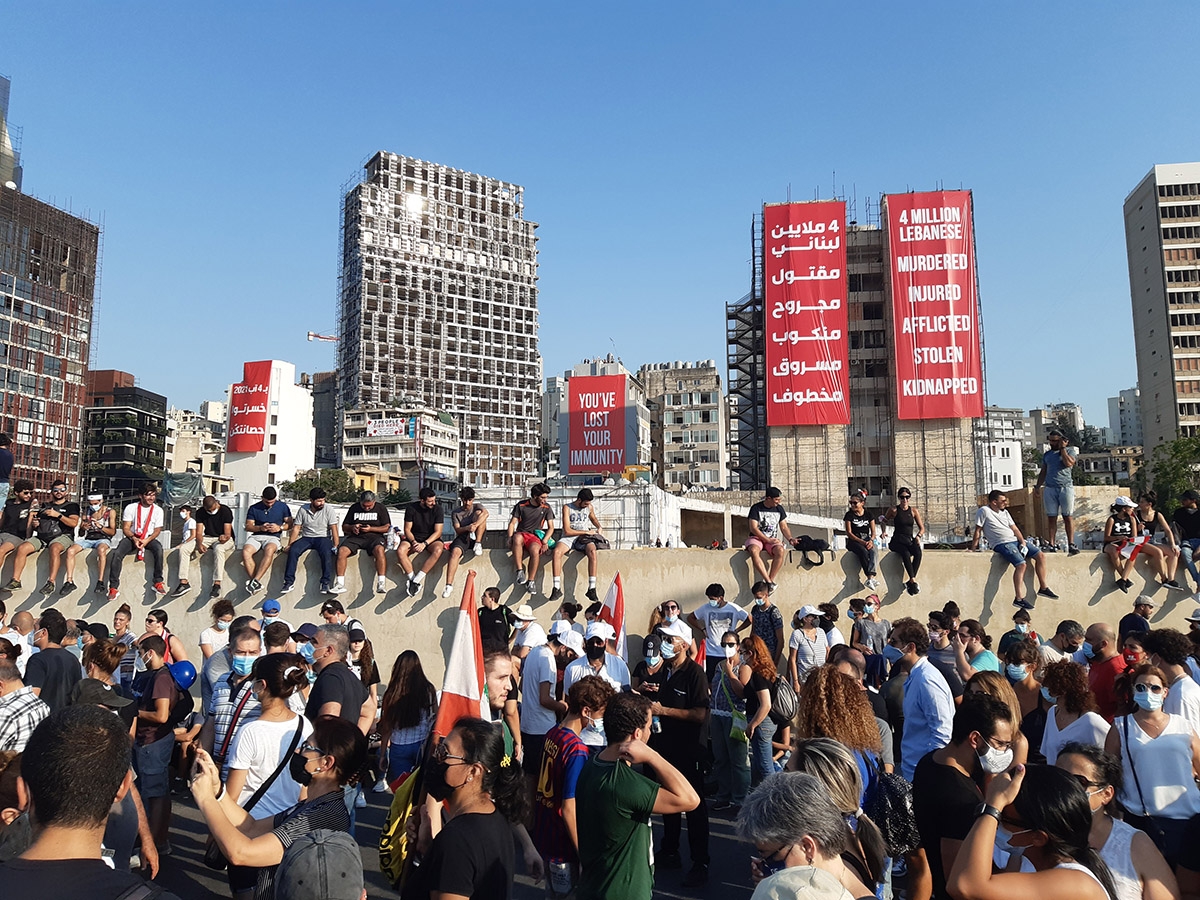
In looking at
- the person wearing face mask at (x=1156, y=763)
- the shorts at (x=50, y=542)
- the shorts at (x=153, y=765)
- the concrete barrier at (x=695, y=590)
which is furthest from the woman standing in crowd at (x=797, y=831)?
the shorts at (x=50, y=542)

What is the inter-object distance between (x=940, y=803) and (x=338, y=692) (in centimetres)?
383

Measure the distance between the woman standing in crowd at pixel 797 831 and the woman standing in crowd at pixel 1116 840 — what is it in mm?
1060

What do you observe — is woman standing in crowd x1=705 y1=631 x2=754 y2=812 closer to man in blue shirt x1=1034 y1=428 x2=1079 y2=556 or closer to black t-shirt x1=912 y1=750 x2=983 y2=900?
black t-shirt x1=912 y1=750 x2=983 y2=900

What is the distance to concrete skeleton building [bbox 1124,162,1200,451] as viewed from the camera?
82.9 meters

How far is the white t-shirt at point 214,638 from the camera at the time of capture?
849cm

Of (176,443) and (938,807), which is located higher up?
(176,443)

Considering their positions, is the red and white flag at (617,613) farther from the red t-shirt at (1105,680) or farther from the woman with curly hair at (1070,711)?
the woman with curly hair at (1070,711)

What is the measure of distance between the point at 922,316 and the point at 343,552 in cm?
4697

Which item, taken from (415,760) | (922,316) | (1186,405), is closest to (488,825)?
(415,760)

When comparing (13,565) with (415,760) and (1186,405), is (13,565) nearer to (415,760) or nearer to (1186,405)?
(415,760)

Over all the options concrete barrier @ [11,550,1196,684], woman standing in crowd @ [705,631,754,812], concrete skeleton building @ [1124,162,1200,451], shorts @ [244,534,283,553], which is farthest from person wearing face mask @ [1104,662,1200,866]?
concrete skeleton building @ [1124,162,1200,451]

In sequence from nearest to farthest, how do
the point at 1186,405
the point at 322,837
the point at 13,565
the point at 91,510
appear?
the point at 322,837 → the point at 13,565 → the point at 91,510 → the point at 1186,405

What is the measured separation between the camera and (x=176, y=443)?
115 meters

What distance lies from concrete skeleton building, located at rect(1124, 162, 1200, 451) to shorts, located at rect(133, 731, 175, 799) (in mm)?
93426
